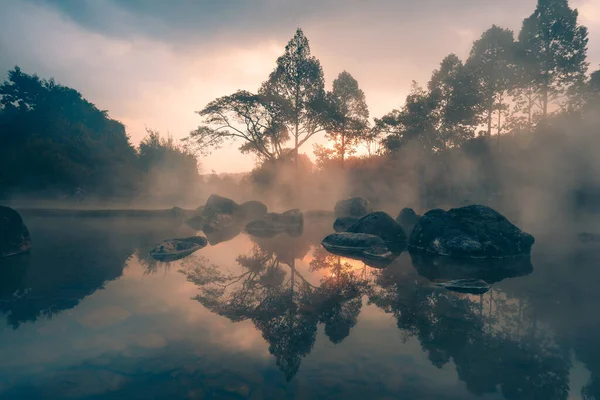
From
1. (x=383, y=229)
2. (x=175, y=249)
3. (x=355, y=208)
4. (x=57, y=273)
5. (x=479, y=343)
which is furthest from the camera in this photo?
(x=355, y=208)

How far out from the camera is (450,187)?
112 ft

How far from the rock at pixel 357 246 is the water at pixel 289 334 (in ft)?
7.25

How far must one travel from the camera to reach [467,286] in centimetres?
617

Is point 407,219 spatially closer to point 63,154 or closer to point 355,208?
point 355,208

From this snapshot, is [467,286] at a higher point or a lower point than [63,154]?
lower

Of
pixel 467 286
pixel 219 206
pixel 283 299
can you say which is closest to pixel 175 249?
pixel 283 299

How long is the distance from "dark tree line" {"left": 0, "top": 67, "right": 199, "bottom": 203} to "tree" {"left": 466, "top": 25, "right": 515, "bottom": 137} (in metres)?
36.6

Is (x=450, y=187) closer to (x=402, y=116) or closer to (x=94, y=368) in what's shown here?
(x=402, y=116)

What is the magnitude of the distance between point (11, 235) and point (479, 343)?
11939 mm

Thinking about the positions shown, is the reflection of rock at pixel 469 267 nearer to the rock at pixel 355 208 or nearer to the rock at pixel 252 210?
the rock at pixel 355 208

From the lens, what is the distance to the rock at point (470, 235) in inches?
387

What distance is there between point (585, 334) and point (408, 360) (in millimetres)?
2723

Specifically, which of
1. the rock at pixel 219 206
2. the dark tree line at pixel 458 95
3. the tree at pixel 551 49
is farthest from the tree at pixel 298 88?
the tree at pixel 551 49

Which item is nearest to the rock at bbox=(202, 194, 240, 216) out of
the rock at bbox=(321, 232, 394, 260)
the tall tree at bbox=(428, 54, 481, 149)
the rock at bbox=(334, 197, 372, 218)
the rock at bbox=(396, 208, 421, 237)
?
the rock at bbox=(334, 197, 372, 218)
